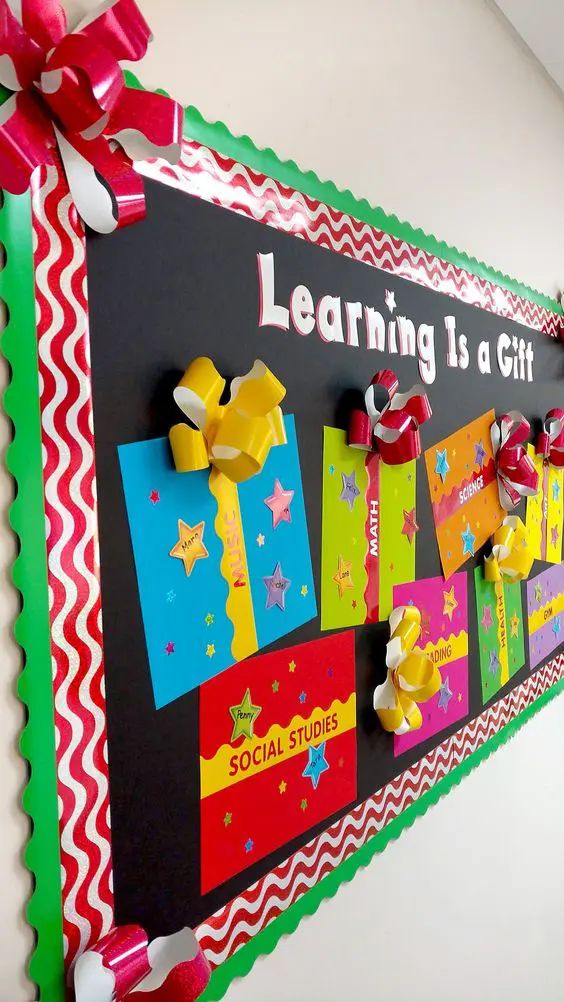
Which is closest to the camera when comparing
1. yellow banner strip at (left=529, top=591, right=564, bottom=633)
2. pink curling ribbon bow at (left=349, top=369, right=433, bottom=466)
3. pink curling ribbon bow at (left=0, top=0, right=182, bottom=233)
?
pink curling ribbon bow at (left=0, top=0, right=182, bottom=233)

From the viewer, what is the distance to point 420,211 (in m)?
1.09

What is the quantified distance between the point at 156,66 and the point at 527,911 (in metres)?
1.42

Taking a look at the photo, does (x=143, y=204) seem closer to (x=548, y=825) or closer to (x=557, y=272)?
(x=557, y=272)

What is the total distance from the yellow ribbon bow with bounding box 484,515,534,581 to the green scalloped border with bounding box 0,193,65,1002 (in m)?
0.84

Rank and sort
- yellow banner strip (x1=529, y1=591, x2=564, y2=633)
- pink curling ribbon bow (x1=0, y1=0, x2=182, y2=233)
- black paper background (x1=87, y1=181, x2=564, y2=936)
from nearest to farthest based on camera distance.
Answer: pink curling ribbon bow (x1=0, y1=0, x2=182, y2=233), black paper background (x1=87, y1=181, x2=564, y2=936), yellow banner strip (x1=529, y1=591, x2=564, y2=633)

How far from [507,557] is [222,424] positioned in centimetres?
74

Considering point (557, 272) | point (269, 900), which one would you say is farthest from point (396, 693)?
point (557, 272)

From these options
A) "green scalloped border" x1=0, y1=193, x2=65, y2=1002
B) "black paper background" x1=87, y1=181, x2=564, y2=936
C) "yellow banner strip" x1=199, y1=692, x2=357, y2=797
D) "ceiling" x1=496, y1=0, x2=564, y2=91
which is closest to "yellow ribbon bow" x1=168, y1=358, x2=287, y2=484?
"black paper background" x1=87, y1=181, x2=564, y2=936

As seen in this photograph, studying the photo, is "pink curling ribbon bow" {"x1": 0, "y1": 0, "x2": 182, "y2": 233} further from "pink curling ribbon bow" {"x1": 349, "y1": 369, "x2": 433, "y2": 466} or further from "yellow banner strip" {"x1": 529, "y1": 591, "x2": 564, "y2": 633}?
"yellow banner strip" {"x1": 529, "y1": 591, "x2": 564, "y2": 633}

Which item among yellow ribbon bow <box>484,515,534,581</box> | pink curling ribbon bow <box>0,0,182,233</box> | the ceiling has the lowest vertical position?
yellow ribbon bow <box>484,515,534,581</box>

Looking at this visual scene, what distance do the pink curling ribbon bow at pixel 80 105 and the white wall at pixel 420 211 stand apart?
131 millimetres

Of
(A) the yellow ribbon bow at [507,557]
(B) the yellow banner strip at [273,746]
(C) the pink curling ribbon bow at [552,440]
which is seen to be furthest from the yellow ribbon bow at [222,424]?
(C) the pink curling ribbon bow at [552,440]

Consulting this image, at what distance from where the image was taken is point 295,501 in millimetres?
808

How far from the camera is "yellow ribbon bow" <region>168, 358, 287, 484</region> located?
0.65 meters
